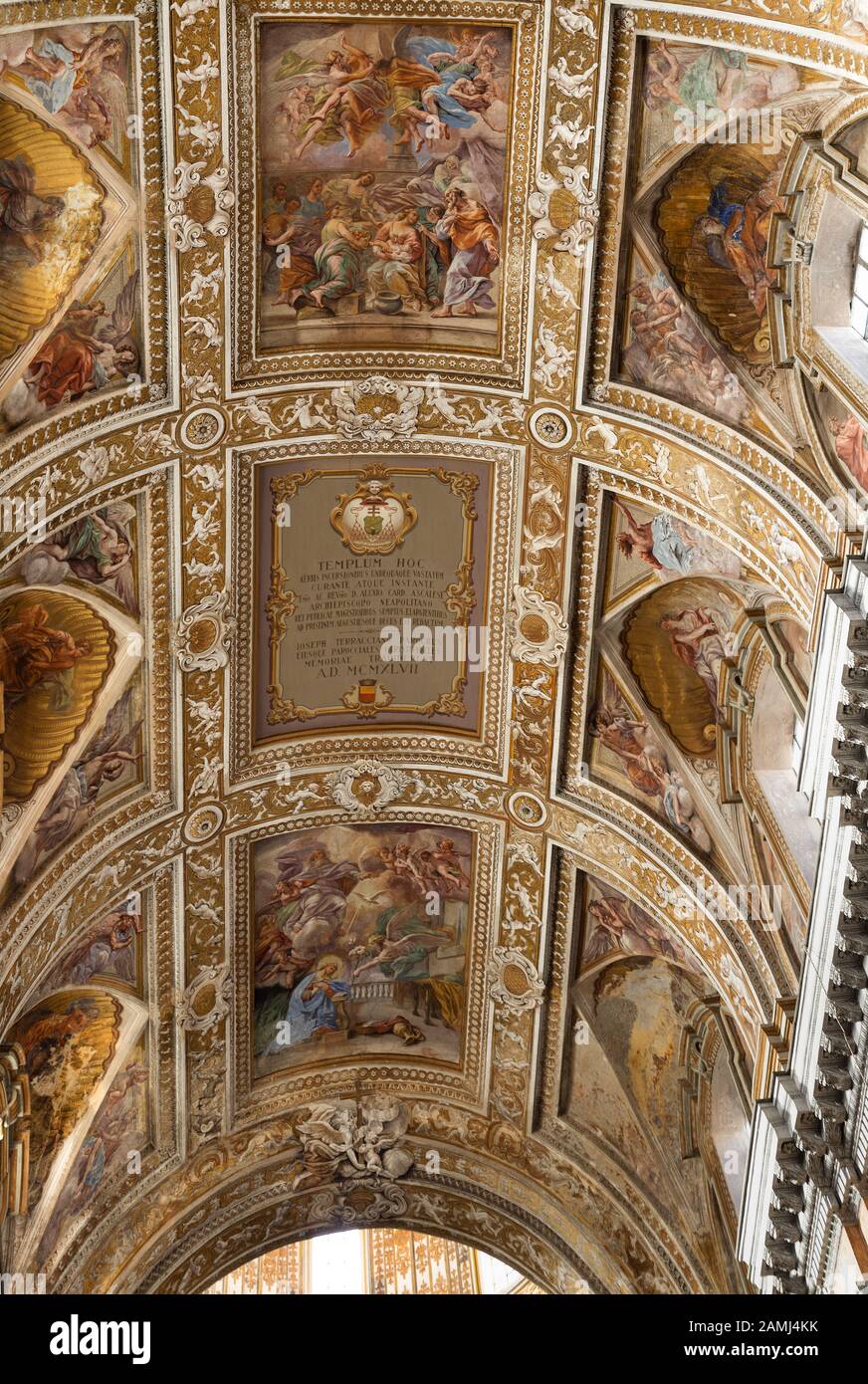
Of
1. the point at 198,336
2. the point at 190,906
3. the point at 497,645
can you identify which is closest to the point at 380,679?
the point at 497,645

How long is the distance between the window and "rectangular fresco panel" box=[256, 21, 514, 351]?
10.9ft

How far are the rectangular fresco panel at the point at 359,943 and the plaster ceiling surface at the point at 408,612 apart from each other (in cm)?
5

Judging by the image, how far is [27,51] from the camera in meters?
12.6

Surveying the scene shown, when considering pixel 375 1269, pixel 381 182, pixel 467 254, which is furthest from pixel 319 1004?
pixel 375 1269

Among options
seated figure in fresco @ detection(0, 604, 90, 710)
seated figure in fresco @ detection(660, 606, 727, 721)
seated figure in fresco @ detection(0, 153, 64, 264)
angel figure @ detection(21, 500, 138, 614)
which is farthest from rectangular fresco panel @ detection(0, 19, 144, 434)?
seated figure in fresco @ detection(660, 606, 727, 721)

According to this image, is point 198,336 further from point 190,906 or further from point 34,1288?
point 34,1288

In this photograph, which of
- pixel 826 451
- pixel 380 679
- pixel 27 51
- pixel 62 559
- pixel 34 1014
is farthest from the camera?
pixel 380 679

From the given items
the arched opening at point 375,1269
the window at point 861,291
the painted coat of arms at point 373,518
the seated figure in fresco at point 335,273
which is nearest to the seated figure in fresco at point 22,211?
the seated figure in fresco at point 335,273

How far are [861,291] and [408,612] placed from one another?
6.11 metres

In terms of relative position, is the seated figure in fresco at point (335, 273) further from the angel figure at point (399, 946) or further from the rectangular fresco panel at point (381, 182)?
the angel figure at point (399, 946)

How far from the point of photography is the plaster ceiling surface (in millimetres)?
13828

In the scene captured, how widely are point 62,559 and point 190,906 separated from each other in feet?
15.9

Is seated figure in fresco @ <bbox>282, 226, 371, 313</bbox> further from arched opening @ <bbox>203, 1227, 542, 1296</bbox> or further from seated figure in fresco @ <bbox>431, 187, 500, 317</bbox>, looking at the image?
arched opening @ <bbox>203, 1227, 542, 1296</bbox>

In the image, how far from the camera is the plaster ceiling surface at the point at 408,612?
13.8 metres
